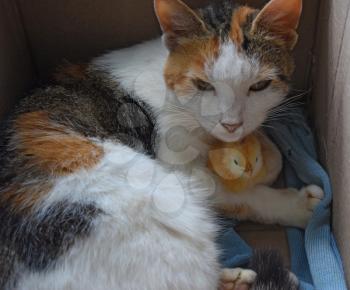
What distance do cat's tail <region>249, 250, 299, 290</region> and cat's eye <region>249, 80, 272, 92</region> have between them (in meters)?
0.36

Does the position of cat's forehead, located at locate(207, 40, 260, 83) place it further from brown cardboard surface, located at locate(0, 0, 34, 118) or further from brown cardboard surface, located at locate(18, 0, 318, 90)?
brown cardboard surface, located at locate(0, 0, 34, 118)

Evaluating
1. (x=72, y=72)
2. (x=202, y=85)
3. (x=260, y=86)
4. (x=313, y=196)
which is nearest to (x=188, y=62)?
(x=202, y=85)

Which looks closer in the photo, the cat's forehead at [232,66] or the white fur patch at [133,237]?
A: the white fur patch at [133,237]

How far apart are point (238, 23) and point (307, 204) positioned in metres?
0.48

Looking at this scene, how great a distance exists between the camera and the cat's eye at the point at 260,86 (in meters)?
1.20

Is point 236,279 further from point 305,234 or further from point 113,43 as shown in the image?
point 113,43

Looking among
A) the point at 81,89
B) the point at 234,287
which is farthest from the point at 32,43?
the point at 234,287

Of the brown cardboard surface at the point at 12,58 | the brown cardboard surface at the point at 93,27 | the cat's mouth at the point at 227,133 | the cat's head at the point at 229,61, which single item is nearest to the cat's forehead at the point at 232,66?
the cat's head at the point at 229,61

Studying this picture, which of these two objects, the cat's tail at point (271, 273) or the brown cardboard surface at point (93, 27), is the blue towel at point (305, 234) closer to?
the cat's tail at point (271, 273)

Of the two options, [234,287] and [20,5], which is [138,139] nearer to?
[234,287]

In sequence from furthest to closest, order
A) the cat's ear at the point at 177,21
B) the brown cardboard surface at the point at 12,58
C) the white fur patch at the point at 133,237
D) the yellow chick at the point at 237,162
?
the brown cardboard surface at the point at 12,58
the yellow chick at the point at 237,162
the cat's ear at the point at 177,21
the white fur patch at the point at 133,237

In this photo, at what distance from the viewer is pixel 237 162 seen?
128 cm

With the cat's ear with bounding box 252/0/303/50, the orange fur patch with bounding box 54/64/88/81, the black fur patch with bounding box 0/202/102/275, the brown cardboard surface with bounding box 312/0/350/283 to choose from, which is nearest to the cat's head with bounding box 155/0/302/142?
the cat's ear with bounding box 252/0/303/50

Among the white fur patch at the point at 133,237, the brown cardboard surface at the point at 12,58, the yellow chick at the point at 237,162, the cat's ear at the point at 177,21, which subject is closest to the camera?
the white fur patch at the point at 133,237
